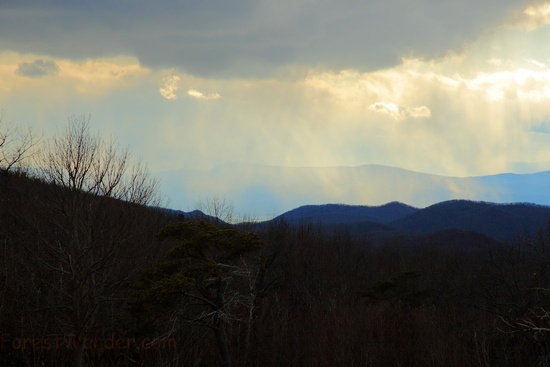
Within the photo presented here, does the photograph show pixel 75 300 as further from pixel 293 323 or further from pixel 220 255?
pixel 293 323

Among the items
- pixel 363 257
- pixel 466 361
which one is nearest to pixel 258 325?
pixel 466 361

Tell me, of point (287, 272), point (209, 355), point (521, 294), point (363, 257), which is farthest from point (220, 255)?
point (363, 257)

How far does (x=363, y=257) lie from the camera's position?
78312 millimetres

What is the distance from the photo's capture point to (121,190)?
29.1m

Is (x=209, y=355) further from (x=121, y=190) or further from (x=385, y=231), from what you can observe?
(x=385, y=231)

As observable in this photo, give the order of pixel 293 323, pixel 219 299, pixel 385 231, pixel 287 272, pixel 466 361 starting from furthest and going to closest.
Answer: pixel 385 231 → pixel 287 272 → pixel 293 323 → pixel 466 361 → pixel 219 299

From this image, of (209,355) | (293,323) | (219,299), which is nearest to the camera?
(219,299)

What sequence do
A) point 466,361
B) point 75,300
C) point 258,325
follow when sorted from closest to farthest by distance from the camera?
point 75,300, point 466,361, point 258,325

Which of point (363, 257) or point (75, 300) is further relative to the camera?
point (363, 257)

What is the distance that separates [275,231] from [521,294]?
109ft

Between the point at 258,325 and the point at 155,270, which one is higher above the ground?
the point at 155,270

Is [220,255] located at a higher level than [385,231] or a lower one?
lower

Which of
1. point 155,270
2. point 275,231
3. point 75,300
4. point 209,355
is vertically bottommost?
point 209,355

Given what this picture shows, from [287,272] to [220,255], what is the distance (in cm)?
3569
